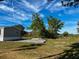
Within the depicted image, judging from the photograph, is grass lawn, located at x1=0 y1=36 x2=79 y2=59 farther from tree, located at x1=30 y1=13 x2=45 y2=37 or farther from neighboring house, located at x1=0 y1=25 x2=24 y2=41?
tree, located at x1=30 y1=13 x2=45 y2=37

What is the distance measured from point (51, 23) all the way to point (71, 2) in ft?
228

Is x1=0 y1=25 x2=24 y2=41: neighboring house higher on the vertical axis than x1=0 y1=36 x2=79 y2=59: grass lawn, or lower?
higher

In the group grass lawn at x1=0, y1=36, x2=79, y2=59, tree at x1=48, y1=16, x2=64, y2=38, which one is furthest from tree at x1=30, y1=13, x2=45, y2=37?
grass lawn at x1=0, y1=36, x2=79, y2=59

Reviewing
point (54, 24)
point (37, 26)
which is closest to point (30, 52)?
point (37, 26)

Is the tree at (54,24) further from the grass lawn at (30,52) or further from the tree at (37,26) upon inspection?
the grass lawn at (30,52)

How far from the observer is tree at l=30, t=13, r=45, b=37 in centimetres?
6706

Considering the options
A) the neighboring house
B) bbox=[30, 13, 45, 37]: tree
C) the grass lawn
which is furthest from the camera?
→ bbox=[30, 13, 45, 37]: tree

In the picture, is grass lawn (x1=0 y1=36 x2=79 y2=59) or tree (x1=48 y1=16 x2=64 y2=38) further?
tree (x1=48 y1=16 x2=64 y2=38)

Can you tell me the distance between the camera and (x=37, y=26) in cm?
6988

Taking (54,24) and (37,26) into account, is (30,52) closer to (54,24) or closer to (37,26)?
(37,26)

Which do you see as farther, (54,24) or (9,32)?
(54,24)

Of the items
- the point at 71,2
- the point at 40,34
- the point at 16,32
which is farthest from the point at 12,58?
the point at 40,34

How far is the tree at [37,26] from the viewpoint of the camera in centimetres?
6706

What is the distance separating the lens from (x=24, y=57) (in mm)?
19219
